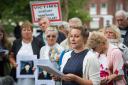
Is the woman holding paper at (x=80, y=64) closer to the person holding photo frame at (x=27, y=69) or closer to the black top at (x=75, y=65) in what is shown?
the black top at (x=75, y=65)

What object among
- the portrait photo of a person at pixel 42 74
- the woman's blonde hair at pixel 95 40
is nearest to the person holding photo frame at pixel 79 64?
the woman's blonde hair at pixel 95 40

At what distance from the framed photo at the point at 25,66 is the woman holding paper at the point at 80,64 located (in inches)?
86.4

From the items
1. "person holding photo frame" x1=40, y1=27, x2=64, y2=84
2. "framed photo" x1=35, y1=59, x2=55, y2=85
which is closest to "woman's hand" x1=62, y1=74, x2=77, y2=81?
"framed photo" x1=35, y1=59, x2=55, y2=85

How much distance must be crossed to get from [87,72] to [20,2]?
25.2 m

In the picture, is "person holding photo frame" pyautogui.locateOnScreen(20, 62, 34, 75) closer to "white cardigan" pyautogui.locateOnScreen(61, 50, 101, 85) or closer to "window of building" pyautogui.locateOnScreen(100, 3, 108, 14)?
"white cardigan" pyautogui.locateOnScreen(61, 50, 101, 85)

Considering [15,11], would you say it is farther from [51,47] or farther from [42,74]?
[42,74]

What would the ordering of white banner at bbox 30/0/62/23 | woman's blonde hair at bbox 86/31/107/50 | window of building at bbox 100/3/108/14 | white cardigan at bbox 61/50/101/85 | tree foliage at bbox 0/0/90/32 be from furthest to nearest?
window of building at bbox 100/3/108/14 < tree foliage at bbox 0/0/90/32 < white banner at bbox 30/0/62/23 < woman's blonde hair at bbox 86/31/107/50 < white cardigan at bbox 61/50/101/85

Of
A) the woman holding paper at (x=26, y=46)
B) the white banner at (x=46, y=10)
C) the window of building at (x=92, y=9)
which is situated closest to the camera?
the woman holding paper at (x=26, y=46)

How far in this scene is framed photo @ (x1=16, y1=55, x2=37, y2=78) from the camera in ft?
30.2

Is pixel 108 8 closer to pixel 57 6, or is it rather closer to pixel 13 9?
pixel 13 9

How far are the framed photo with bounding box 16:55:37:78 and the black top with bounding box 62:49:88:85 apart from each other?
2249mm

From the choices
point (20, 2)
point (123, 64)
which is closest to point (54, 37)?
point (123, 64)

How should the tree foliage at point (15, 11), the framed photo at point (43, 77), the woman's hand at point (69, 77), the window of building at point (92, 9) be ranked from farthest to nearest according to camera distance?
the window of building at point (92, 9)
the tree foliage at point (15, 11)
the framed photo at point (43, 77)
the woman's hand at point (69, 77)

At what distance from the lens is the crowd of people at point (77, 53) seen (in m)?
6.81
